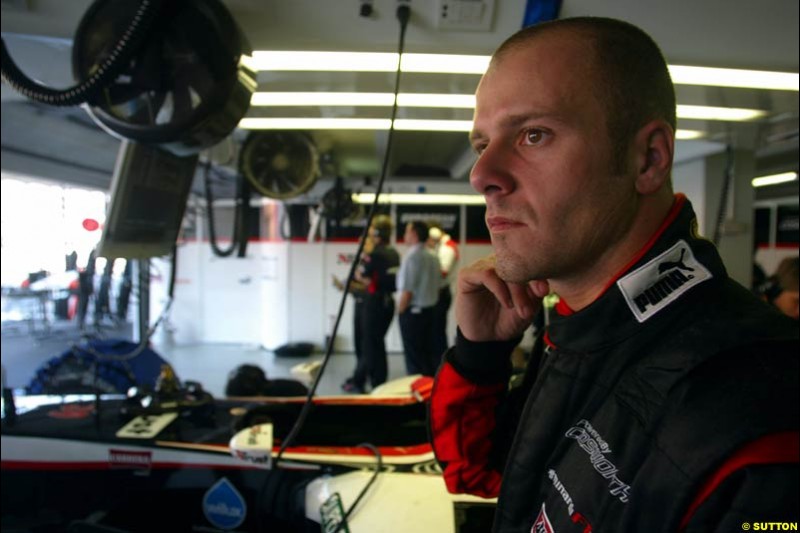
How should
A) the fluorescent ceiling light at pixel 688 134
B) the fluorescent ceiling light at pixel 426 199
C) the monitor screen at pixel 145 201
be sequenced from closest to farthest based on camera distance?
1. the monitor screen at pixel 145 201
2. the fluorescent ceiling light at pixel 688 134
3. the fluorescent ceiling light at pixel 426 199

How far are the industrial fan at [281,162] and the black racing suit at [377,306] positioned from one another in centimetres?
155

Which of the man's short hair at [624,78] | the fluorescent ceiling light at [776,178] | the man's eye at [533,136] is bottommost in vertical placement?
the man's eye at [533,136]

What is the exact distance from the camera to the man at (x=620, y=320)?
45cm

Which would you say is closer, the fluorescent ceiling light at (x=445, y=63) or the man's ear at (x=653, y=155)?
the man's ear at (x=653, y=155)

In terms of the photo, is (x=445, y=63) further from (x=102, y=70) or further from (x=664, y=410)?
(x=664, y=410)

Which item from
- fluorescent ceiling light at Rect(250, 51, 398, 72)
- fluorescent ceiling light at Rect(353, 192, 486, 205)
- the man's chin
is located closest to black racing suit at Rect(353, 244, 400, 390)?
fluorescent ceiling light at Rect(353, 192, 486, 205)

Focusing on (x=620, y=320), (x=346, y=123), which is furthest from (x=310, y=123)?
(x=620, y=320)

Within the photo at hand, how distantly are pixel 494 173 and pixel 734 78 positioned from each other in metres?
2.11

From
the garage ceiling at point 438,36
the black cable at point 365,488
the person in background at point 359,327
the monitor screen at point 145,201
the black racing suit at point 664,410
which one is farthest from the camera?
the person in background at point 359,327

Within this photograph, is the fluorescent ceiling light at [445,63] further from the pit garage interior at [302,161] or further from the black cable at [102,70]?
the black cable at [102,70]

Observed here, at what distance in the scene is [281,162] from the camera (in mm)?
3402

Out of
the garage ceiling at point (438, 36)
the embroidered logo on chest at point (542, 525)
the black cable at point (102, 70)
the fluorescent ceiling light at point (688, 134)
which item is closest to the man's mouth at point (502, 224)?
the embroidered logo on chest at point (542, 525)

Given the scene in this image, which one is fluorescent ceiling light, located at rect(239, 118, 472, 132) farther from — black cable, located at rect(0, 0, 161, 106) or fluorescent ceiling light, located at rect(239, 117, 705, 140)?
black cable, located at rect(0, 0, 161, 106)

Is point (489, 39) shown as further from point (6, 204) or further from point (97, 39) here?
point (6, 204)
